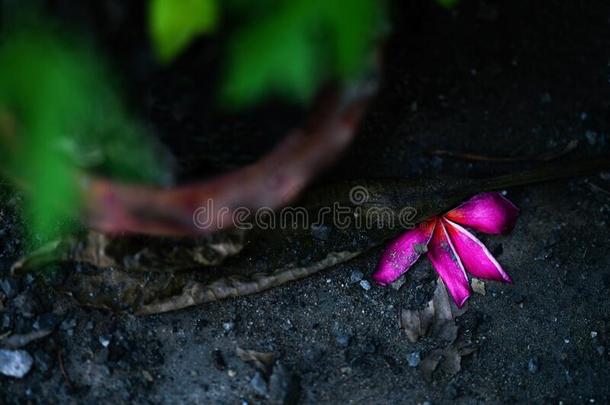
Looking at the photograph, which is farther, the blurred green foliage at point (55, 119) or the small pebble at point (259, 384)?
the small pebble at point (259, 384)

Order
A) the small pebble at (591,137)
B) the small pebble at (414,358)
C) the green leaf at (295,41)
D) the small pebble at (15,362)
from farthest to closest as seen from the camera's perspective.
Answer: the small pebble at (591,137) → the small pebble at (414,358) → the small pebble at (15,362) → the green leaf at (295,41)

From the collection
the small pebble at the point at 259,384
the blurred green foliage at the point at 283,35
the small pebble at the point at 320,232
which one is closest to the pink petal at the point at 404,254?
the small pebble at the point at 320,232

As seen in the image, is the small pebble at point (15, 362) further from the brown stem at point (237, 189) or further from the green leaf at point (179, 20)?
the green leaf at point (179, 20)

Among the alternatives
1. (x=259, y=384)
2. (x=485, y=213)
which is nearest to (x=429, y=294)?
(x=485, y=213)

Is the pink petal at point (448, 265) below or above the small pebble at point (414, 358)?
above

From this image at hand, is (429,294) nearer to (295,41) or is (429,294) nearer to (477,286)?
(477,286)

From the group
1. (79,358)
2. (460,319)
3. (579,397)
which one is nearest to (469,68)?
(460,319)

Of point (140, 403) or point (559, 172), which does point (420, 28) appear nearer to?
point (559, 172)
